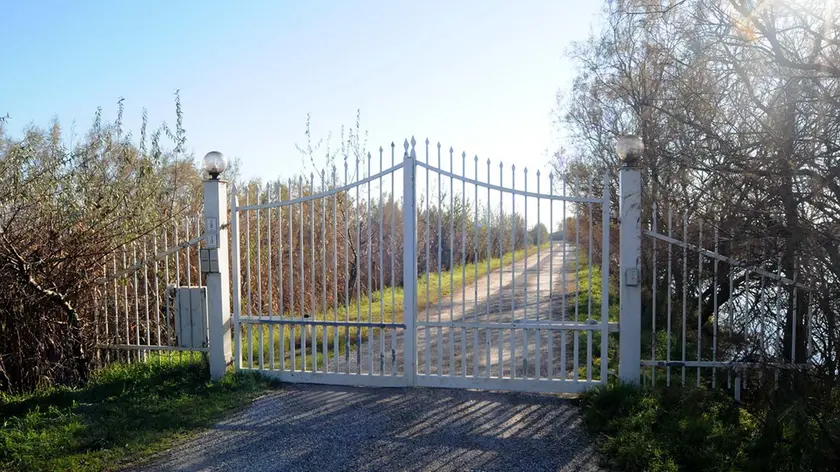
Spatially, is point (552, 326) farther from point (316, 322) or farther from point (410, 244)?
point (316, 322)

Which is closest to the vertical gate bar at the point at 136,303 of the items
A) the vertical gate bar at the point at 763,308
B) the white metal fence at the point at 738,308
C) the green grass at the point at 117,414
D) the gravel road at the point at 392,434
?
the green grass at the point at 117,414

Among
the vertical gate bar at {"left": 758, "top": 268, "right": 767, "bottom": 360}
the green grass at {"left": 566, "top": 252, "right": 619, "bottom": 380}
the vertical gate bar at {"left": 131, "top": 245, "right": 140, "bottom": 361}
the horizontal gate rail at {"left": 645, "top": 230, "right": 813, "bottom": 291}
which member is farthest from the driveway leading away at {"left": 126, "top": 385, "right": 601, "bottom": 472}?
the vertical gate bar at {"left": 131, "top": 245, "right": 140, "bottom": 361}

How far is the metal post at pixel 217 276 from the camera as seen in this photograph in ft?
22.4

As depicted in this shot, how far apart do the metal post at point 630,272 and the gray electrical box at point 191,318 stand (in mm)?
4701

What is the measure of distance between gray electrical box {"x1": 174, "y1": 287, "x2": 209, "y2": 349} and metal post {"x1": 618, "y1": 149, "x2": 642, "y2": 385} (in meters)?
4.70

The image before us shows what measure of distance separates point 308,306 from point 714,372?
7793 millimetres

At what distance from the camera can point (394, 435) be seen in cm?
518

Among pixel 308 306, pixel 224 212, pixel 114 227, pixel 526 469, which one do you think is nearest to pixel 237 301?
pixel 224 212

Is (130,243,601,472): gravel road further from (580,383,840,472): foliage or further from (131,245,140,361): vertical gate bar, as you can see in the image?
(131,245,140,361): vertical gate bar

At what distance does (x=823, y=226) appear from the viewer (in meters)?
3.89

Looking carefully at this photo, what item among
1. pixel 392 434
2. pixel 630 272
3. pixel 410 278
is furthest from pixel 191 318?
pixel 630 272

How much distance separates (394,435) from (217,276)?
299 centimetres

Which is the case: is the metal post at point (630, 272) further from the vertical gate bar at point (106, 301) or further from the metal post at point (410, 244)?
the vertical gate bar at point (106, 301)

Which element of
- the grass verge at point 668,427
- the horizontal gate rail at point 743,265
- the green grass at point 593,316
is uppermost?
Answer: the horizontal gate rail at point 743,265
